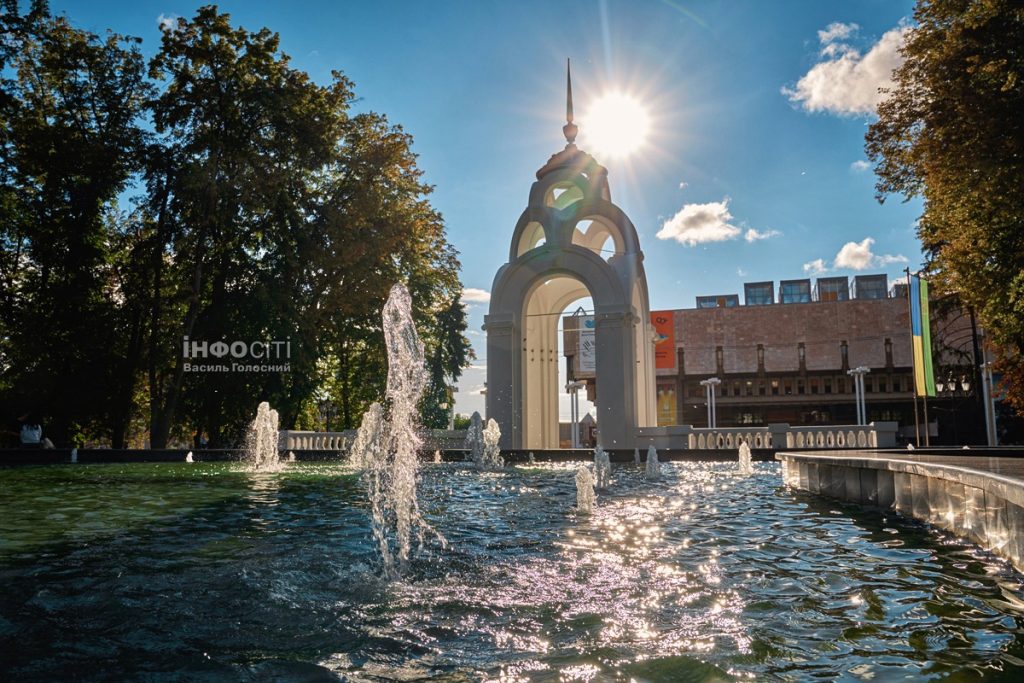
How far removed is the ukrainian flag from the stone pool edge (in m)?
8.20

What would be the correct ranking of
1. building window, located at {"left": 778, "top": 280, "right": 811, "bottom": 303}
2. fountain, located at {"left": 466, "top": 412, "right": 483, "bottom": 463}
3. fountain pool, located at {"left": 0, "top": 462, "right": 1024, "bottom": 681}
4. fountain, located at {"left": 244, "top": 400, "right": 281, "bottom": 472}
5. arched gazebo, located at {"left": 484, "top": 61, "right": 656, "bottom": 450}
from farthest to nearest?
building window, located at {"left": 778, "top": 280, "right": 811, "bottom": 303} < arched gazebo, located at {"left": 484, "top": 61, "right": 656, "bottom": 450} < fountain, located at {"left": 466, "top": 412, "right": 483, "bottom": 463} < fountain, located at {"left": 244, "top": 400, "right": 281, "bottom": 472} < fountain pool, located at {"left": 0, "top": 462, "right": 1024, "bottom": 681}

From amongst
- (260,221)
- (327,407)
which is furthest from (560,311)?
(327,407)

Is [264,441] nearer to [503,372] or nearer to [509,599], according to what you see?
[503,372]

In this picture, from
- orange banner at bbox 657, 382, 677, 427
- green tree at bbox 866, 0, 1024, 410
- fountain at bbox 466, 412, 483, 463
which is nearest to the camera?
green tree at bbox 866, 0, 1024, 410

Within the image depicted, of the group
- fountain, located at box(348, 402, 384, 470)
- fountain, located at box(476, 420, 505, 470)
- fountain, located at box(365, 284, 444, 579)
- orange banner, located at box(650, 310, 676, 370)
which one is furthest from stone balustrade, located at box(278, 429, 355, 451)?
orange banner, located at box(650, 310, 676, 370)

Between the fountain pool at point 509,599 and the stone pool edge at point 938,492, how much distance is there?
220 millimetres

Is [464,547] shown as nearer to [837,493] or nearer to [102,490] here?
[837,493]

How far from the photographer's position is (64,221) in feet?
80.0

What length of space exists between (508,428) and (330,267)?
829 cm

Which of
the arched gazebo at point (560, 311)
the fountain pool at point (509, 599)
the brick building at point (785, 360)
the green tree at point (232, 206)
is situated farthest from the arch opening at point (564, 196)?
the brick building at point (785, 360)

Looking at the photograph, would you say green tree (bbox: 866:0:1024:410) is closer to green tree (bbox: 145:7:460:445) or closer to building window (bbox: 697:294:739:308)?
green tree (bbox: 145:7:460:445)

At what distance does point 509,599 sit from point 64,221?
25.8 metres

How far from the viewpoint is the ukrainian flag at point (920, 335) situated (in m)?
17.6

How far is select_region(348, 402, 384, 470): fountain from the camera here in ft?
67.1
